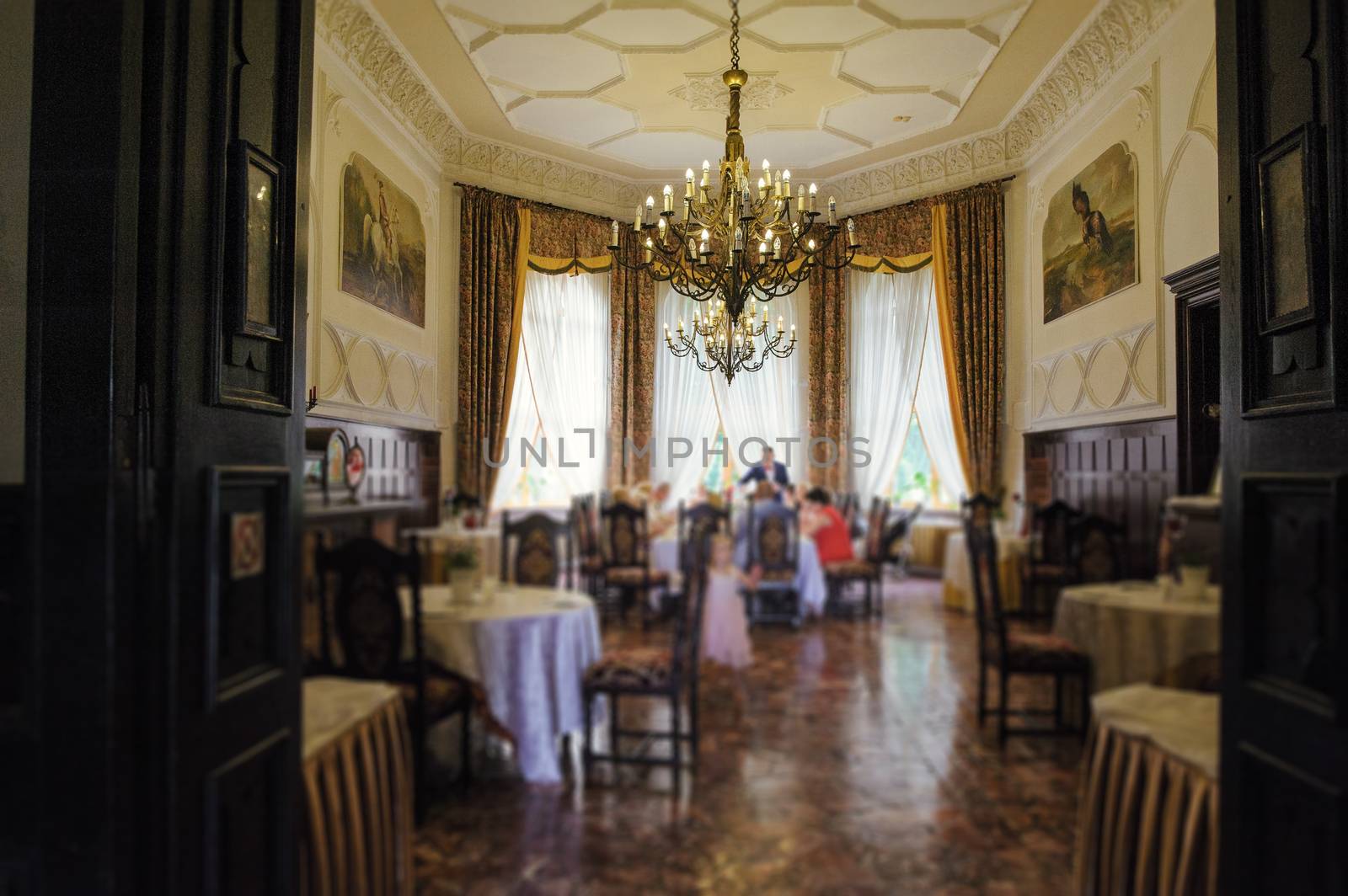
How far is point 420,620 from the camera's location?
2928 mm

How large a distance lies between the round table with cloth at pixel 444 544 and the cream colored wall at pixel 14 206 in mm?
3419

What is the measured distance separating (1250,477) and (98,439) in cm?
179

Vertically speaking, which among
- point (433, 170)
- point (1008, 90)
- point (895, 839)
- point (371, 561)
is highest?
point (1008, 90)

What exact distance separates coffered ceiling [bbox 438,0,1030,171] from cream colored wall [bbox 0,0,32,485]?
4101 mm

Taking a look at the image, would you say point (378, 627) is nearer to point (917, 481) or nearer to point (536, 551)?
point (536, 551)

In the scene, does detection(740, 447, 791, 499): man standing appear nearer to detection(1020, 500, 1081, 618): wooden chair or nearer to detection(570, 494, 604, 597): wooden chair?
detection(570, 494, 604, 597): wooden chair

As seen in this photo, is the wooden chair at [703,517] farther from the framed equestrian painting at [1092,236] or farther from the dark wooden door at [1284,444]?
the dark wooden door at [1284,444]

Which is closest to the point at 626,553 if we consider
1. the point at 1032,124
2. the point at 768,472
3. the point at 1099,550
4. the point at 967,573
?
the point at 768,472

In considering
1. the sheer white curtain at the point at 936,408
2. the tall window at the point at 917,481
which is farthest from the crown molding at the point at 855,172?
the tall window at the point at 917,481

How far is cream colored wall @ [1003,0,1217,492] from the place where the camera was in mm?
4418

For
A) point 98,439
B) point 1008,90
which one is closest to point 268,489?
point 98,439

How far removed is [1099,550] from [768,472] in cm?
376

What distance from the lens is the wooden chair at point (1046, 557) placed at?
586 centimetres

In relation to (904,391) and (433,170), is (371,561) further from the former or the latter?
(904,391)
